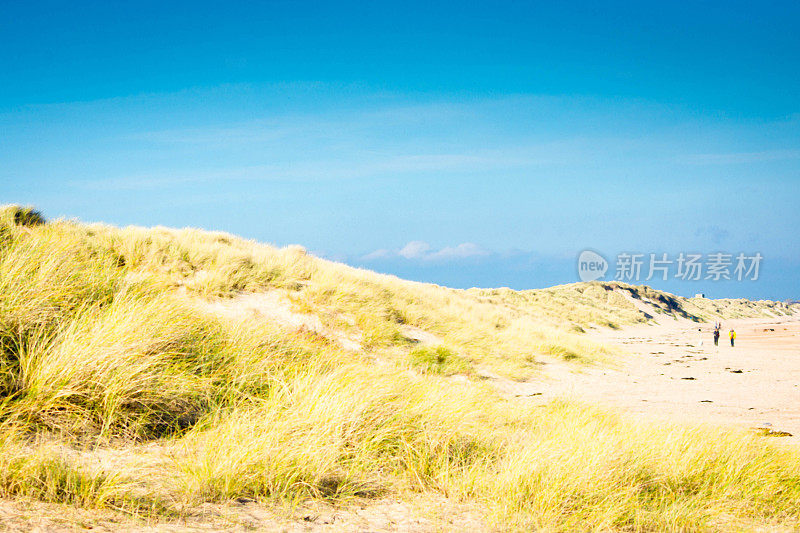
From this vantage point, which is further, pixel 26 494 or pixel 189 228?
pixel 189 228

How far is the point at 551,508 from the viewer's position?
269 cm

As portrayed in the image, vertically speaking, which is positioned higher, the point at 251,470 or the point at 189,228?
the point at 189,228

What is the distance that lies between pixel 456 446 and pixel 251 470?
5.08 feet

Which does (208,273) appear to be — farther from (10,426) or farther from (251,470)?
(251,470)

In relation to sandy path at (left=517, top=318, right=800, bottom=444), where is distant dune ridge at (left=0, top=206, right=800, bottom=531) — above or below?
above

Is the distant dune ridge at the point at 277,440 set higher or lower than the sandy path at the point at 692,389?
higher

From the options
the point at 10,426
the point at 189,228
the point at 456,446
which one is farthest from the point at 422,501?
the point at 189,228

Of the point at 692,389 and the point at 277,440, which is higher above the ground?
the point at 277,440

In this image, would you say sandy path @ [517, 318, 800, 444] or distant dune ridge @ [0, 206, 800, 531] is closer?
distant dune ridge @ [0, 206, 800, 531]

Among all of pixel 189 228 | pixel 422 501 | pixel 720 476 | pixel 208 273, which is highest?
pixel 189 228

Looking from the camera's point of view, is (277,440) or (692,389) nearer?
(277,440)

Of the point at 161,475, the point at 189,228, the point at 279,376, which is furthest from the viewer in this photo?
the point at 189,228

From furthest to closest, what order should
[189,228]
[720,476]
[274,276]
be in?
1. [189,228]
2. [274,276]
3. [720,476]

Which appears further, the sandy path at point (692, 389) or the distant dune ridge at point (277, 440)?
the sandy path at point (692, 389)
